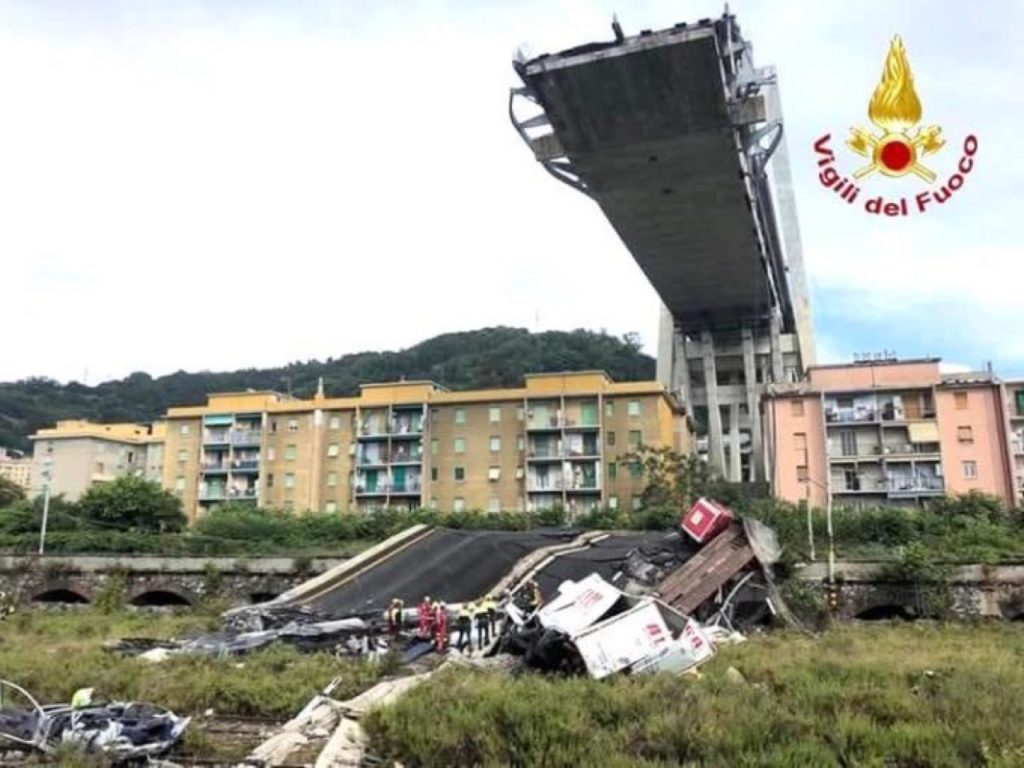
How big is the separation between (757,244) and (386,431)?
2516cm

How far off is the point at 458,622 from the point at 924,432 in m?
37.0

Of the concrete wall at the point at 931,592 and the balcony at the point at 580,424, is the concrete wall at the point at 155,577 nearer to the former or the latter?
the concrete wall at the point at 931,592

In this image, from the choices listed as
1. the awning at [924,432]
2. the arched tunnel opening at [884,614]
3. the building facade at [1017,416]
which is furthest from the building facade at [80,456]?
the building facade at [1017,416]

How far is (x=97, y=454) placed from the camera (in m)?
66.7

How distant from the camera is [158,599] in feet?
96.9

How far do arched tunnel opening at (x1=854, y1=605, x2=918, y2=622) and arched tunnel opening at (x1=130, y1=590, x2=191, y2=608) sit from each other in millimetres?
20972

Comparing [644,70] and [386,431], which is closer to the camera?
[644,70]

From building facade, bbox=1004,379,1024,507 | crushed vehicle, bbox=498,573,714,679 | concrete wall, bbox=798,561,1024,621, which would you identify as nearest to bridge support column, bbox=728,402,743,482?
building facade, bbox=1004,379,1024,507

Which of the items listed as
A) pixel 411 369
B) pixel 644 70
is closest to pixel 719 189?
pixel 644 70

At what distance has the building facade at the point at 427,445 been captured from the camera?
50.4 m

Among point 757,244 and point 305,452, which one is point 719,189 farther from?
point 305,452

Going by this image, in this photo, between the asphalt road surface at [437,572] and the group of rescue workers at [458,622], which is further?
the asphalt road surface at [437,572]

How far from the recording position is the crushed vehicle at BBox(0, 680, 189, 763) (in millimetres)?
8133

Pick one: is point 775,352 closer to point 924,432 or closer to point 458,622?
point 924,432
